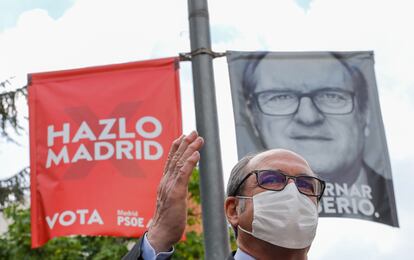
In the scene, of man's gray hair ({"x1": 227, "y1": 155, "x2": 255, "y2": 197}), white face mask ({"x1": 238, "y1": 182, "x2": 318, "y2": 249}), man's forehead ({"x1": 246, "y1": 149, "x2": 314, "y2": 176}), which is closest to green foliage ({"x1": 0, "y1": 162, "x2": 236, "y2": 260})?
man's gray hair ({"x1": 227, "y1": 155, "x2": 255, "y2": 197})

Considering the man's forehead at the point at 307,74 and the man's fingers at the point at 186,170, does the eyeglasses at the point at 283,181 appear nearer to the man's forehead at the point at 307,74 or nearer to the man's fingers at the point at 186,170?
the man's fingers at the point at 186,170

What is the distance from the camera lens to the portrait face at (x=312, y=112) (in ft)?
21.9

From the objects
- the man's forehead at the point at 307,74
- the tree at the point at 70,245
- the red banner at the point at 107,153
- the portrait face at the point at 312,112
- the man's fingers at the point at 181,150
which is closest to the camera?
the man's fingers at the point at 181,150

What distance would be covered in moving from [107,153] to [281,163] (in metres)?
3.43

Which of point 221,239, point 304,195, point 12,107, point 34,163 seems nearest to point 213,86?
point 221,239

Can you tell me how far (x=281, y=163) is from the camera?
336cm

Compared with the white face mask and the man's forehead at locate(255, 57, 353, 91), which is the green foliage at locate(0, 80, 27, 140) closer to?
the man's forehead at locate(255, 57, 353, 91)

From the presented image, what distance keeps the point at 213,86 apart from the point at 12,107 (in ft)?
44.2

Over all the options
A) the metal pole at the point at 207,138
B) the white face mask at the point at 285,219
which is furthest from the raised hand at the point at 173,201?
the metal pole at the point at 207,138

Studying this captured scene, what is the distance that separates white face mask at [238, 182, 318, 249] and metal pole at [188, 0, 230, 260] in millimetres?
1768

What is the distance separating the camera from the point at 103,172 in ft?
21.6

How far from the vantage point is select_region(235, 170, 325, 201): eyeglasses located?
10.9 feet

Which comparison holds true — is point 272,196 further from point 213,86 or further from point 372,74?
point 372,74

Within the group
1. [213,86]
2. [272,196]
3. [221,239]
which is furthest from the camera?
[213,86]
